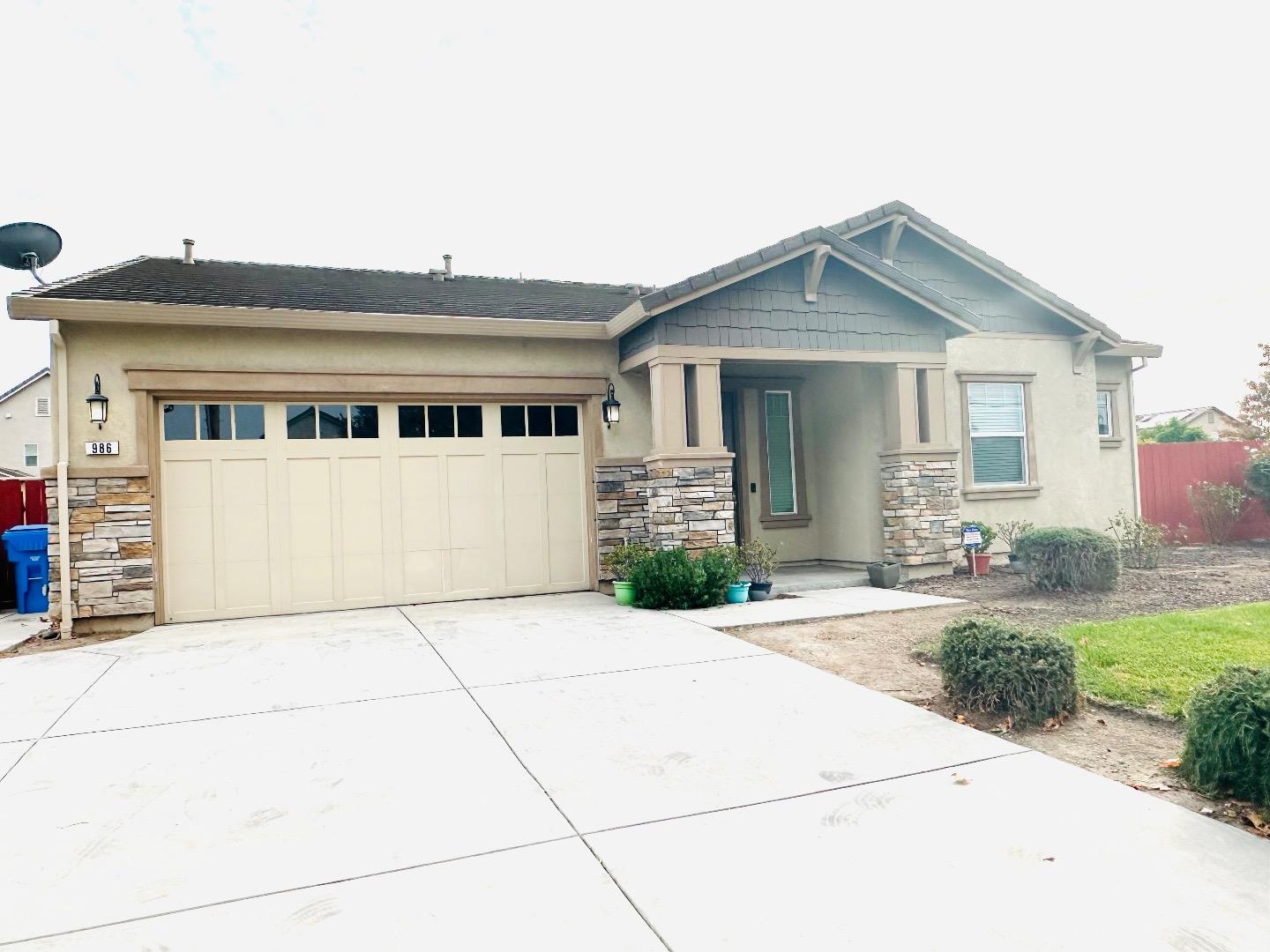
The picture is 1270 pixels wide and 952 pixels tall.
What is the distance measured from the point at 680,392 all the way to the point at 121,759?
6.47 m

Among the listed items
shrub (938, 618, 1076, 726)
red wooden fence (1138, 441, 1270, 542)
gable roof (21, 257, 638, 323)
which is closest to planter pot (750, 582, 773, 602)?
gable roof (21, 257, 638, 323)

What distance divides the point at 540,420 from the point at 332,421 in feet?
8.11

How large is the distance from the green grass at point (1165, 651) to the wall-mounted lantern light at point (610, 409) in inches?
212

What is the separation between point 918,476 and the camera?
10.1 metres

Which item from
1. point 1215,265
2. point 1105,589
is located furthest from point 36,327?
point 1215,265

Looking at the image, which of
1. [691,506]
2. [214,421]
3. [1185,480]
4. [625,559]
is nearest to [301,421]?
[214,421]

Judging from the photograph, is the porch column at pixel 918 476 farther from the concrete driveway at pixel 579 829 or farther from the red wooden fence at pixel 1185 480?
the red wooden fence at pixel 1185 480

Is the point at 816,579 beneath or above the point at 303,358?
beneath

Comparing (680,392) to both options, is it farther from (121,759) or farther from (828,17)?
(121,759)

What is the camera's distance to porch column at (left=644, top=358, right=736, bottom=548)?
355 inches

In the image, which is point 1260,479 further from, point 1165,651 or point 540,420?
→ point 540,420

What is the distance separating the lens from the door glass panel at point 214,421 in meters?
8.73

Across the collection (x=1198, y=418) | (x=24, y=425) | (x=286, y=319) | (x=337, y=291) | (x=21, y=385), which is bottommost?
(x=286, y=319)

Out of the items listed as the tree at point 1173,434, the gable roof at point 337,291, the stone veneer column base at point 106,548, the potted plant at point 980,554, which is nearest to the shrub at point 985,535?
the potted plant at point 980,554
